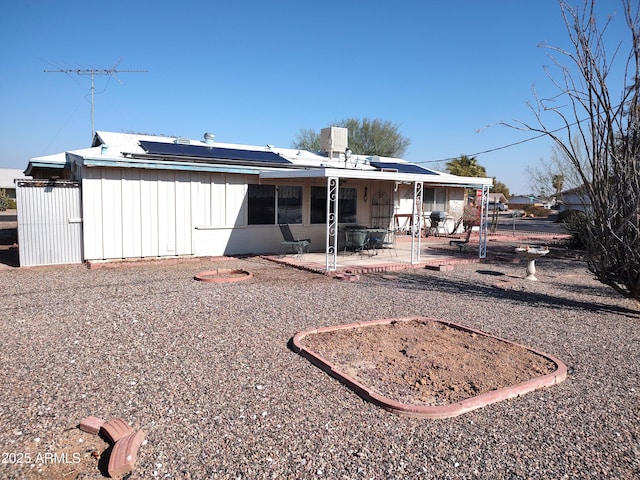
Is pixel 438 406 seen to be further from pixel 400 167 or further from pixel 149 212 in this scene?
pixel 400 167

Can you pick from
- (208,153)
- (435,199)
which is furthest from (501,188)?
(208,153)

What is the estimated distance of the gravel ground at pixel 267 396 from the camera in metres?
2.91

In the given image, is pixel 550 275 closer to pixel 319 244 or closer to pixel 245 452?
pixel 319 244

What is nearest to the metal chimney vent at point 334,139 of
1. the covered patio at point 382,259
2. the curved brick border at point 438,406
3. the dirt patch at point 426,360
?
the covered patio at point 382,259

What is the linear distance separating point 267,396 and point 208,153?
9.98 metres

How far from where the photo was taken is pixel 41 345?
4.97m

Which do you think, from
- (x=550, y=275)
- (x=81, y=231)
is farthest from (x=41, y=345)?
(x=550, y=275)

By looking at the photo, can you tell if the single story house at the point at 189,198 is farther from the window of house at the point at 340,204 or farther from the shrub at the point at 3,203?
the shrub at the point at 3,203

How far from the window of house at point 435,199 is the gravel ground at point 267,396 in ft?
40.8

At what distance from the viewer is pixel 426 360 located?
4.78 meters

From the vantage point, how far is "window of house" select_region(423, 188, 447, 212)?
1983 centimetres

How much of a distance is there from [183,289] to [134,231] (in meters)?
3.58

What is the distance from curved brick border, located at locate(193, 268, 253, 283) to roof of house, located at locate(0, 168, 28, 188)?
4614 cm

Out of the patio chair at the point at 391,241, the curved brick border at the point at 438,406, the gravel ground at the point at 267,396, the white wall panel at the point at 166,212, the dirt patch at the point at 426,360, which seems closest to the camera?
the gravel ground at the point at 267,396
